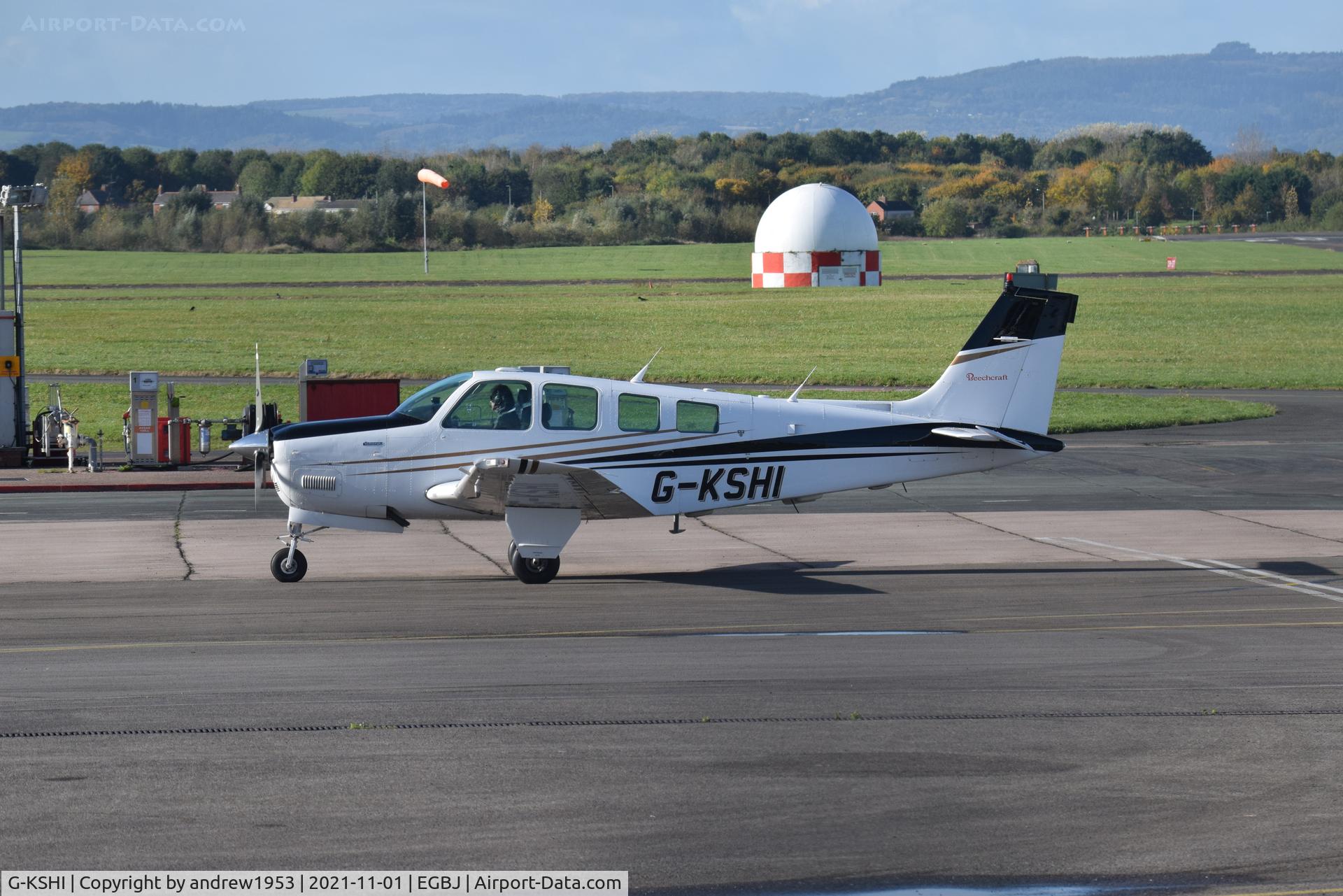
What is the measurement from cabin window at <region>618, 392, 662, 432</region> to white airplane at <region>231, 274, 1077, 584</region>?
1cm

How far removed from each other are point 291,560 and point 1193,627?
8.74 meters

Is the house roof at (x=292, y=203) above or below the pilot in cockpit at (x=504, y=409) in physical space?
above

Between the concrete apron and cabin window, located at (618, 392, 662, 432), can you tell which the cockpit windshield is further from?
the concrete apron

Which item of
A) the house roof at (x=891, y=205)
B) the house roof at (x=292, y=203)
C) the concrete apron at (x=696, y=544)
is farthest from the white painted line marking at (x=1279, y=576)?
the house roof at (x=891, y=205)

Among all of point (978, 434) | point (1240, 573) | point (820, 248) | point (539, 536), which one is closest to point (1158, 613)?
point (1240, 573)

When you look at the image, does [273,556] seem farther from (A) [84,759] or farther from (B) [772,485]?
(A) [84,759]

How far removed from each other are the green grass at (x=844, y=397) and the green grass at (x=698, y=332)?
11.2 ft

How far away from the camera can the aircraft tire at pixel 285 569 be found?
1471cm

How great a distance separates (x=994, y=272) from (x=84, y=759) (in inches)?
3402

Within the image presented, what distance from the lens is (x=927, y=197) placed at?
15088 cm

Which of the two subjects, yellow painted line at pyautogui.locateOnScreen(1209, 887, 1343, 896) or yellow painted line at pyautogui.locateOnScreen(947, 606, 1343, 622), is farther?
yellow painted line at pyautogui.locateOnScreen(947, 606, 1343, 622)

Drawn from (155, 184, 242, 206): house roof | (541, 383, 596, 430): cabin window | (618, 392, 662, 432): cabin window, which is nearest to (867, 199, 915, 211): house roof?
(155, 184, 242, 206): house roof

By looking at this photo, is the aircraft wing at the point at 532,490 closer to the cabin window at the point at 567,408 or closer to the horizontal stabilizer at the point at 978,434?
the cabin window at the point at 567,408

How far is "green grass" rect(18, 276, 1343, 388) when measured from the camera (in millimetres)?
41156
